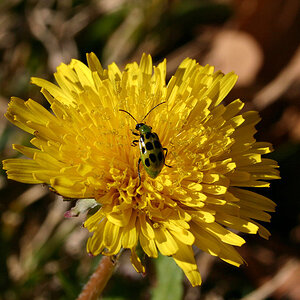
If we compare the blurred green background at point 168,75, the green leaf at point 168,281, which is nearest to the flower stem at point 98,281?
the blurred green background at point 168,75

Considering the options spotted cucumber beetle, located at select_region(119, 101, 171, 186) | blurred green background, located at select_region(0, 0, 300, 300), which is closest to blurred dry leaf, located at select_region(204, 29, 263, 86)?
blurred green background, located at select_region(0, 0, 300, 300)

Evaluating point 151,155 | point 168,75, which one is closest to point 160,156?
point 151,155

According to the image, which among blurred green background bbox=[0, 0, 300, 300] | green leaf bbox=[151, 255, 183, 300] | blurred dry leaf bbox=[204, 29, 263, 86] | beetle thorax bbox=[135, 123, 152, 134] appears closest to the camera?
beetle thorax bbox=[135, 123, 152, 134]

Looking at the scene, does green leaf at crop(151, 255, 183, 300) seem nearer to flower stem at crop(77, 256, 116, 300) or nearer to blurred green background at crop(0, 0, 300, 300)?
blurred green background at crop(0, 0, 300, 300)

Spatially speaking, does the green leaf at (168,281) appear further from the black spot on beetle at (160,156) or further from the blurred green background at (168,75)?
the black spot on beetle at (160,156)

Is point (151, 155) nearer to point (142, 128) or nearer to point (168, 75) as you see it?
point (142, 128)

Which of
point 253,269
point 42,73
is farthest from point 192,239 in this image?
point 42,73

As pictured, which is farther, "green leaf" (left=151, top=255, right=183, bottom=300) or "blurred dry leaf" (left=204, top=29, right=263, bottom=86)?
"blurred dry leaf" (left=204, top=29, right=263, bottom=86)
